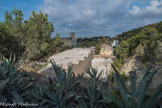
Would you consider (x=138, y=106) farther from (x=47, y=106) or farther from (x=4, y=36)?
(x=4, y=36)

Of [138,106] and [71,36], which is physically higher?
[71,36]

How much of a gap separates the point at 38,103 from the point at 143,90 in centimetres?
142

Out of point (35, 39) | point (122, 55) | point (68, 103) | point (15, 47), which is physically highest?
point (35, 39)

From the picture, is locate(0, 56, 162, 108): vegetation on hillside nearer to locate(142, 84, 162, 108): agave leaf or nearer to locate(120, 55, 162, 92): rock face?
locate(142, 84, 162, 108): agave leaf

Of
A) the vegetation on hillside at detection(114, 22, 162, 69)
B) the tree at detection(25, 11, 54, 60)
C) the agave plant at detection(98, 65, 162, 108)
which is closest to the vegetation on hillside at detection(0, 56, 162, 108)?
the agave plant at detection(98, 65, 162, 108)

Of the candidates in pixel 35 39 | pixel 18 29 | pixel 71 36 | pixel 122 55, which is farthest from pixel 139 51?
pixel 71 36

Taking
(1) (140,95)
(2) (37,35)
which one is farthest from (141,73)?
(2) (37,35)

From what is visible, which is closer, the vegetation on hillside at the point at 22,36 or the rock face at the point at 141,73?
the rock face at the point at 141,73

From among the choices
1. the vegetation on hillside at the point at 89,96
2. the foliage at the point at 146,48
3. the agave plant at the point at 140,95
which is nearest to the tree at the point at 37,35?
the vegetation on hillside at the point at 89,96

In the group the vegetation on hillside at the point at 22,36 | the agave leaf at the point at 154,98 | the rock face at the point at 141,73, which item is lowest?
the rock face at the point at 141,73

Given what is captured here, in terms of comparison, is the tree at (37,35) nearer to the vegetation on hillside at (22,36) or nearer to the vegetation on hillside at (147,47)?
the vegetation on hillside at (22,36)

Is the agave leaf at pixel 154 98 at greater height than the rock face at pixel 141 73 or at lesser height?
greater

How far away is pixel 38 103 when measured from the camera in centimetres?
147

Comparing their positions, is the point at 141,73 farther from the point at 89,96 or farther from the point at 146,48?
the point at 146,48
